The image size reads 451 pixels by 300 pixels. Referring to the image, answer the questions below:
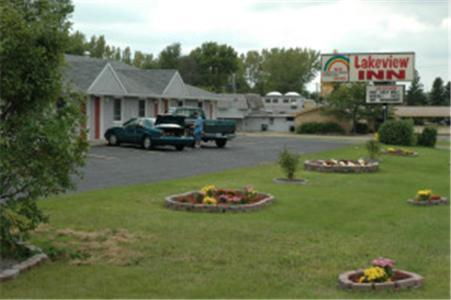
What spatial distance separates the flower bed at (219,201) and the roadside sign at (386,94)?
103 ft

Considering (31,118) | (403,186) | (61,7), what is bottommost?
(403,186)

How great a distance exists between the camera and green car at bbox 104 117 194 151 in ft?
101

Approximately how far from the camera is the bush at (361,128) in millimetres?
68812

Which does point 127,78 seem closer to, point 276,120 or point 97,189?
point 97,189

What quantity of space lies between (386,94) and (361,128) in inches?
998

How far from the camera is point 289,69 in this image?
13550cm

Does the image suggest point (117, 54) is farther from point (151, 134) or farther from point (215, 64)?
point (151, 134)

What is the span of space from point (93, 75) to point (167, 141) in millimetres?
8375

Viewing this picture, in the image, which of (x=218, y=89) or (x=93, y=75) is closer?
(x=93, y=75)

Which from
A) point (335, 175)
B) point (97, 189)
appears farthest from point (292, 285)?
point (335, 175)

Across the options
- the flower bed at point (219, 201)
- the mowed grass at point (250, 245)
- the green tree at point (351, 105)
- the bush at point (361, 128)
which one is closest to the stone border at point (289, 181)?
the mowed grass at point (250, 245)

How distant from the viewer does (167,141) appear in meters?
30.6

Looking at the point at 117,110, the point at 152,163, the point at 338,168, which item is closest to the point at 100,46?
the point at 117,110

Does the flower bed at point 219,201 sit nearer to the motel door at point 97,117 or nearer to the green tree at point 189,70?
the motel door at point 97,117
